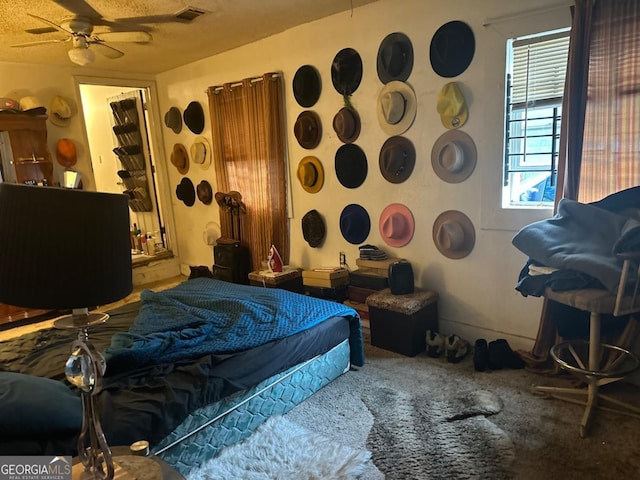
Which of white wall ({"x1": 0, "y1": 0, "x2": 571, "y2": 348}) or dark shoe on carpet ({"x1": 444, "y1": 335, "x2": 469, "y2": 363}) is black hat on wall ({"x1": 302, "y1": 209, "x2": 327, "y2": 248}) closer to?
white wall ({"x1": 0, "y1": 0, "x2": 571, "y2": 348})

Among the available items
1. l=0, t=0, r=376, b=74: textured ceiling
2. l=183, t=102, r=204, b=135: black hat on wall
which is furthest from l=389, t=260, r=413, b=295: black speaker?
l=183, t=102, r=204, b=135: black hat on wall

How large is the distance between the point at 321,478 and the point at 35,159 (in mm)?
3972

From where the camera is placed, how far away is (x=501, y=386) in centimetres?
242

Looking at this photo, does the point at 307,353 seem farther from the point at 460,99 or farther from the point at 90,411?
the point at 460,99

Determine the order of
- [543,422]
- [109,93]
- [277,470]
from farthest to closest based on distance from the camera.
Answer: [109,93]
[543,422]
[277,470]

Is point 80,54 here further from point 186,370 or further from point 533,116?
point 533,116

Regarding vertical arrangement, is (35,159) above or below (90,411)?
above

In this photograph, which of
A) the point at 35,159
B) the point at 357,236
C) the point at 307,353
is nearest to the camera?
the point at 307,353

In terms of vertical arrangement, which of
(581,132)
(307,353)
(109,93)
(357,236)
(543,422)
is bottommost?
(543,422)

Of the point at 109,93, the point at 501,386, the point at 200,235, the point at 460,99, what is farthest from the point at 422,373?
the point at 109,93

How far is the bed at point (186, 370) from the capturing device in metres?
1.43

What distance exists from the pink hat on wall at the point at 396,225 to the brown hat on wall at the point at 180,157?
2749mm

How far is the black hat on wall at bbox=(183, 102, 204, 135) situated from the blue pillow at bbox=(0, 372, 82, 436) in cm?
357

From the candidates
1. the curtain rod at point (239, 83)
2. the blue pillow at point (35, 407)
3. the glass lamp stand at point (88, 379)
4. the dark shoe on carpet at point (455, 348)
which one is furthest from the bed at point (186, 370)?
the curtain rod at point (239, 83)
